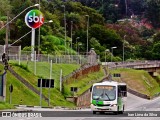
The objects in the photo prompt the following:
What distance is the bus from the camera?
139 feet

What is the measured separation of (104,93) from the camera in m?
43.1

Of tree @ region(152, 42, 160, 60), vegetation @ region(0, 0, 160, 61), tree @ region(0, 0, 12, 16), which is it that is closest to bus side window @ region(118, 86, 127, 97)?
vegetation @ region(0, 0, 160, 61)

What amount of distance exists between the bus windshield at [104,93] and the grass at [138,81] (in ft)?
221

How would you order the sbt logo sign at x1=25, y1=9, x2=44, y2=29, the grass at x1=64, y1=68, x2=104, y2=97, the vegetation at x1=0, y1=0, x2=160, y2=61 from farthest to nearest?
the vegetation at x1=0, y1=0, x2=160, y2=61 → the sbt logo sign at x1=25, y1=9, x2=44, y2=29 → the grass at x1=64, y1=68, x2=104, y2=97

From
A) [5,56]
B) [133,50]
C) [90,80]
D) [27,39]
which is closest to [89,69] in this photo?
[90,80]

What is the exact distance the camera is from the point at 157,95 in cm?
11475

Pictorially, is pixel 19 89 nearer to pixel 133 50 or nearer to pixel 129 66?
pixel 129 66

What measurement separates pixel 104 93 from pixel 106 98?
1.91ft

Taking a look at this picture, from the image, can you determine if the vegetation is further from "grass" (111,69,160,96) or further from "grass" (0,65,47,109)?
"grass" (0,65,47,109)

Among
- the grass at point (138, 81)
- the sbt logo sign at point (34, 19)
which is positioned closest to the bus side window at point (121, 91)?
the sbt logo sign at point (34, 19)

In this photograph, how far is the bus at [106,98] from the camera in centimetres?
→ 4222

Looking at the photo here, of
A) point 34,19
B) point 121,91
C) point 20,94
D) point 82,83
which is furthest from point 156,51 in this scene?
point 121,91

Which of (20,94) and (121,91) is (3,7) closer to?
(20,94)

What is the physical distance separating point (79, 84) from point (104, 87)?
30212mm
